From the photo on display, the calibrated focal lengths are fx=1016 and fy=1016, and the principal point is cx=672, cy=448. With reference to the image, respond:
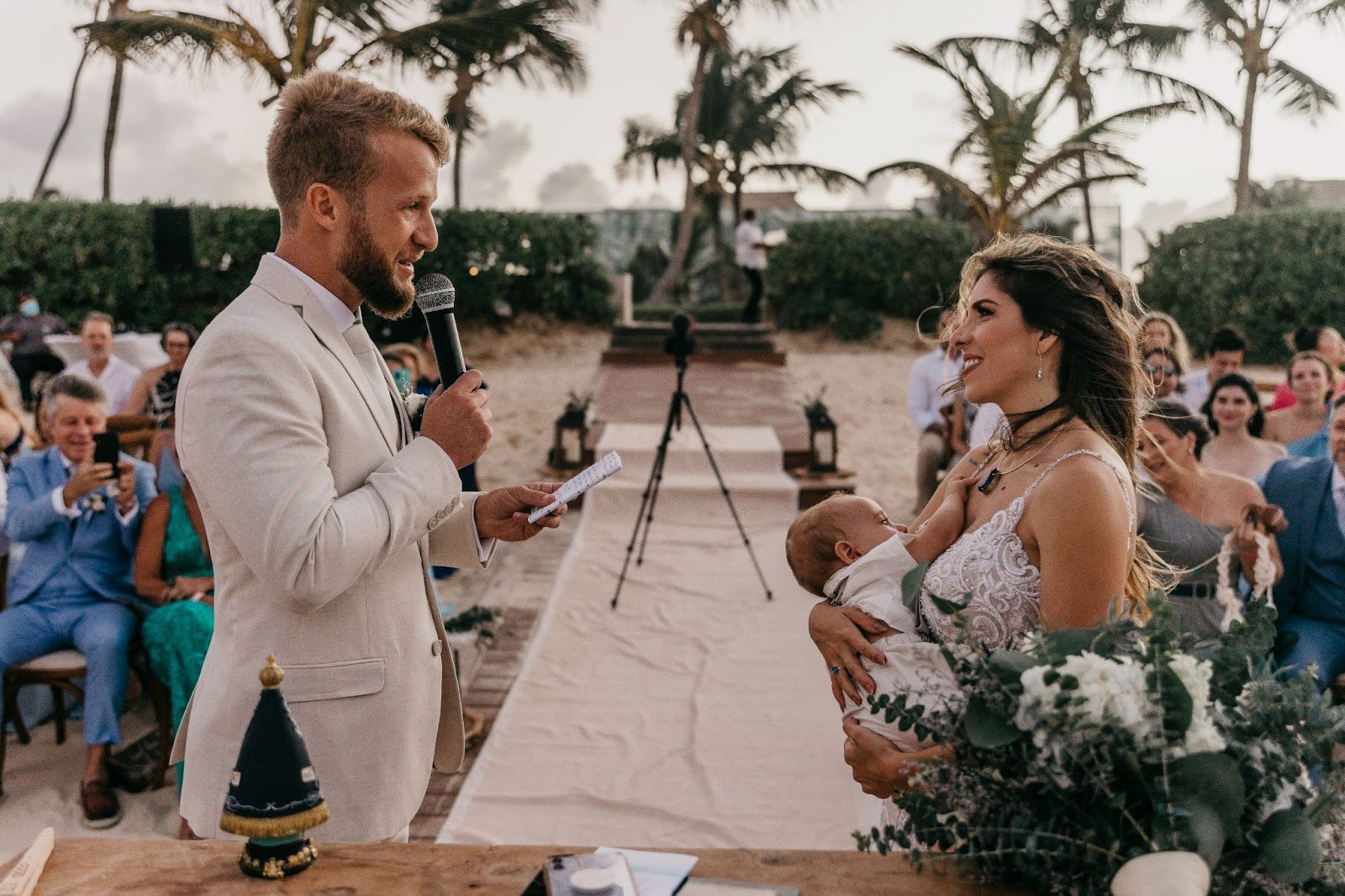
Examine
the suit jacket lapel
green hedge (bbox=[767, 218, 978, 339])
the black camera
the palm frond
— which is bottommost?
the black camera

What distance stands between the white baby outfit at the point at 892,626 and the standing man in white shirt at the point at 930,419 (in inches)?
235

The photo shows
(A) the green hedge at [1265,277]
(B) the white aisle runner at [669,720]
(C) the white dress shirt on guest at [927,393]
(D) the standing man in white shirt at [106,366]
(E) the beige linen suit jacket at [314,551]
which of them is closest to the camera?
(E) the beige linen suit jacket at [314,551]

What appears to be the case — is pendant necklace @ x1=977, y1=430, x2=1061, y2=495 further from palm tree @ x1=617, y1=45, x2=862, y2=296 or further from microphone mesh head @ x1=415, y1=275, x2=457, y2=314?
palm tree @ x1=617, y1=45, x2=862, y2=296

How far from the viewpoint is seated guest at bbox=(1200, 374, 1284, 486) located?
517 cm

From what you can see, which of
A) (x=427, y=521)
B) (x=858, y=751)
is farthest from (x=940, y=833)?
(x=427, y=521)

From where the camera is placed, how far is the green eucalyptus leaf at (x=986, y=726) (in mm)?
1132

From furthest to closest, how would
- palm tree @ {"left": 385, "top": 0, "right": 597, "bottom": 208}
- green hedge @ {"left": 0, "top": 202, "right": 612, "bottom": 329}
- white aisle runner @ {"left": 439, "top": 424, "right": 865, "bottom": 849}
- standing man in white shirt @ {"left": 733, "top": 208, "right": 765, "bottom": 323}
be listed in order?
standing man in white shirt @ {"left": 733, "top": 208, "right": 765, "bottom": 323}
green hedge @ {"left": 0, "top": 202, "right": 612, "bottom": 329}
palm tree @ {"left": 385, "top": 0, "right": 597, "bottom": 208}
white aisle runner @ {"left": 439, "top": 424, "right": 865, "bottom": 849}

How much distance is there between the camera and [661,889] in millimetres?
1321

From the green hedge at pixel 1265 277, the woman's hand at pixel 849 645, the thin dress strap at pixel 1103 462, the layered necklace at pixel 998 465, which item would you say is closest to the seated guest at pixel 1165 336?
the layered necklace at pixel 998 465

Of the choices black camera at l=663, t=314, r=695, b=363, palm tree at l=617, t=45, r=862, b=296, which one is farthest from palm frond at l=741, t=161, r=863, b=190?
black camera at l=663, t=314, r=695, b=363

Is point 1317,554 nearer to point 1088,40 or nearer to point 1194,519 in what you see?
point 1194,519

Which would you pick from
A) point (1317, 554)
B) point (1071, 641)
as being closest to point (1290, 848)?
point (1071, 641)

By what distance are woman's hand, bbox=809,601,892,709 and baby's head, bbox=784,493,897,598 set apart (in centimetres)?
26

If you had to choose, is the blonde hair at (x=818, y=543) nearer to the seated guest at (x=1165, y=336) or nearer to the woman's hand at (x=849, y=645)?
the woman's hand at (x=849, y=645)
